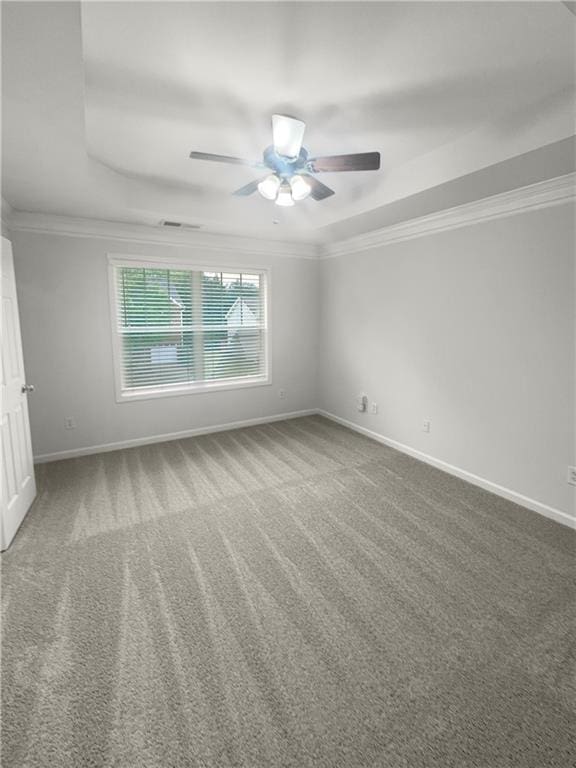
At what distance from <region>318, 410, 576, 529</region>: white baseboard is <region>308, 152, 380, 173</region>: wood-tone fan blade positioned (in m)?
→ 2.61

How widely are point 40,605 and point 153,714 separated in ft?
3.06

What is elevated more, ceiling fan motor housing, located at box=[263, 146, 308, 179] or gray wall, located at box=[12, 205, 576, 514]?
ceiling fan motor housing, located at box=[263, 146, 308, 179]

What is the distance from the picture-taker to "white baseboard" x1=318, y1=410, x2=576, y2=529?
2.62 metres

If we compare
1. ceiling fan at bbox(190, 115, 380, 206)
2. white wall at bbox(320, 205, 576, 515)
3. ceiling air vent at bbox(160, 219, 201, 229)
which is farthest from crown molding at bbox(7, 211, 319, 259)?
ceiling fan at bbox(190, 115, 380, 206)

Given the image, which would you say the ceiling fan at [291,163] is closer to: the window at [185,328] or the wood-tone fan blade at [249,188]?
the wood-tone fan blade at [249,188]

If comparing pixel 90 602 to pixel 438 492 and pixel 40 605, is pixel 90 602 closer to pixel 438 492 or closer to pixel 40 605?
pixel 40 605

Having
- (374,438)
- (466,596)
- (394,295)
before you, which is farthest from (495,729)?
(394,295)

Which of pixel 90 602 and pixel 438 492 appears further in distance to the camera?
pixel 438 492

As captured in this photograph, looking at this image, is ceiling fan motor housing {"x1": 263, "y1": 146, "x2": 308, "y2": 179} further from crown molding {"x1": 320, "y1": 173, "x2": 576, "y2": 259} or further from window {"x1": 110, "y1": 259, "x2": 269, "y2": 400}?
window {"x1": 110, "y1": 259, "x2": 269, "y2": 400}

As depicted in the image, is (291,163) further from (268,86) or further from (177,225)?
(177,225)

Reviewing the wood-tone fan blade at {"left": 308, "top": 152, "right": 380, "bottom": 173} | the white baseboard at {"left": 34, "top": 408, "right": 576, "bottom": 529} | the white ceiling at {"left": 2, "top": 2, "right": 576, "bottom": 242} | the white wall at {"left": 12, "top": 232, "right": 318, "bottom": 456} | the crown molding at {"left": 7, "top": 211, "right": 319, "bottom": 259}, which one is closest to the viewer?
the white ceiling at {"left": 2, "top": 2, "right": 576, "bottom": 242}

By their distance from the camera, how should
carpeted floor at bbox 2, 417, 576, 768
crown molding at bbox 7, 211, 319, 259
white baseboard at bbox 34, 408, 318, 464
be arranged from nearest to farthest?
1. carpeted floor at bbox 2, 417, 576, 768
2. crown molding at bbox 7, 211, 319, 259
3. white baseboard at bbox 34, 408, 318, 464

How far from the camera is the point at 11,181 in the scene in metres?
2.55

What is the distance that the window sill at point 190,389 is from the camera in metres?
4.01
